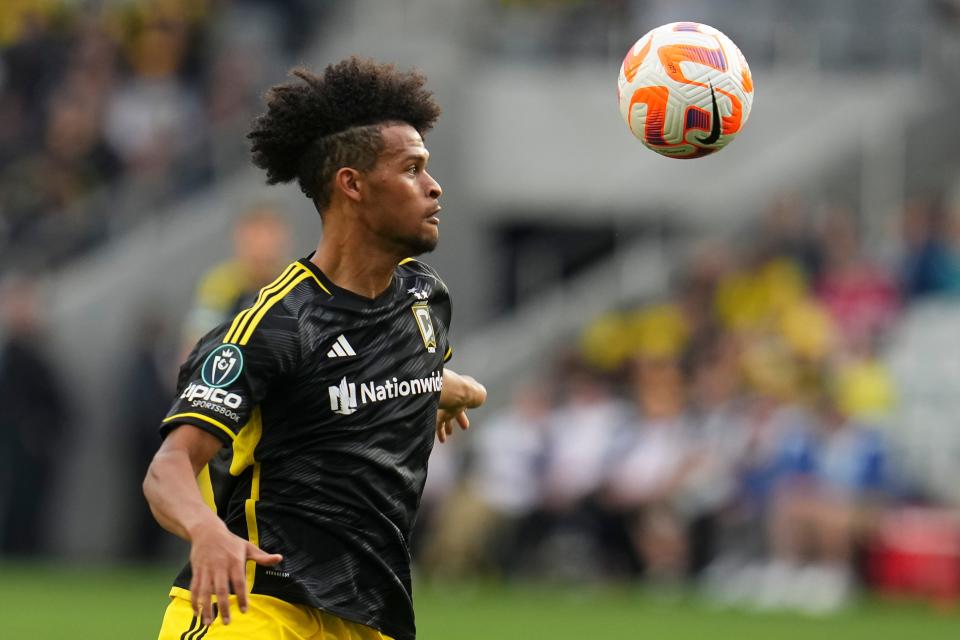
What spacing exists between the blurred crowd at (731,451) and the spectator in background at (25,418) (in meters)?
3.56

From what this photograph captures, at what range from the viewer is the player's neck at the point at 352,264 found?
19.1 feet

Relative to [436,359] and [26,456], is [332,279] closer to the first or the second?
[436,359]

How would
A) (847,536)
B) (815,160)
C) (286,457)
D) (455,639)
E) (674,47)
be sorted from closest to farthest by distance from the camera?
(286,457) < (674,47) < (455,639) < (847,536) < (815,160)

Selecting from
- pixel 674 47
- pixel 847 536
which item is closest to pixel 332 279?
pixel 674 47

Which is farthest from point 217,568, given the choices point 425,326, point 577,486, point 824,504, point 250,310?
point 577,486

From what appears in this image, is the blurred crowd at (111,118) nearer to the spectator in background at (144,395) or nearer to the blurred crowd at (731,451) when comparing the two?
the spectator in background at (144,395)

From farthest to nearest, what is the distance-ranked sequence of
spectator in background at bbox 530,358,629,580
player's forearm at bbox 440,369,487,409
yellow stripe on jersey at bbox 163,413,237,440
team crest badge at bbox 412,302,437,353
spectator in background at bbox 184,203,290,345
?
spectator in background at bbox 530,358,629,580, spectator in background at bbox 184,203,290,345, player's forearm at bbox 440,369,487,409, team crest badge at bbox 412,302,437,353, yellow stripe on jersey at bbox 163,413,237,440

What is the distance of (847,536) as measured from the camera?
47.1ft

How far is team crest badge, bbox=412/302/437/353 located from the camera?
6004mm

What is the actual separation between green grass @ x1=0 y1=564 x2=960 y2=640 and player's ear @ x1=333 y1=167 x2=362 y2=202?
6009 mm

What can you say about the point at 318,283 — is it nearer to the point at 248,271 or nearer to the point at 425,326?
the point at 425,326

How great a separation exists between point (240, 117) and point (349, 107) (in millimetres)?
12114

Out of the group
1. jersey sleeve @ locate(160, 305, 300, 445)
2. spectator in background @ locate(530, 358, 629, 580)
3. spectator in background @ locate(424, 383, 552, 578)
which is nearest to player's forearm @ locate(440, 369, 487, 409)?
jersey sleeve @ locate(160, 305, 300, 445)

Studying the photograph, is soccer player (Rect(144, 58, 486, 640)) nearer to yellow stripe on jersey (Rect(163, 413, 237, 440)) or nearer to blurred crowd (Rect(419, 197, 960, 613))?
yellow stripe on jersey (Rect(163, 413, 237, 440))
